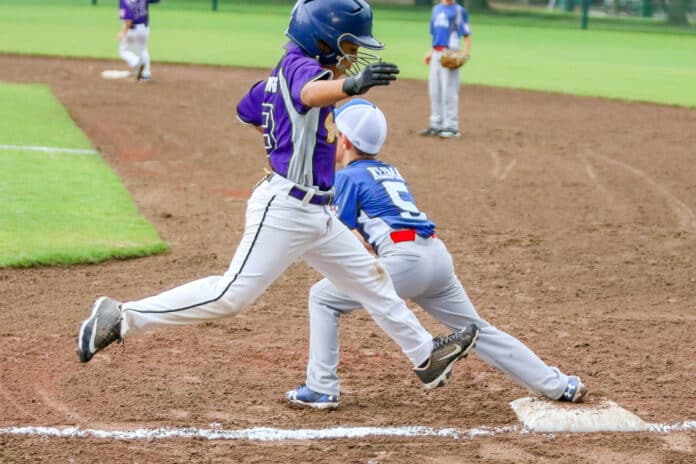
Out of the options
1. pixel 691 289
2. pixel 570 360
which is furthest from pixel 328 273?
pixel 691 289

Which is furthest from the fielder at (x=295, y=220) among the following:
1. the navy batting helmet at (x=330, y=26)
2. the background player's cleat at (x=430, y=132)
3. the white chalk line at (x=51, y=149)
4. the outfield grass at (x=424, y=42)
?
the outfield grass at (x=424, y=42)

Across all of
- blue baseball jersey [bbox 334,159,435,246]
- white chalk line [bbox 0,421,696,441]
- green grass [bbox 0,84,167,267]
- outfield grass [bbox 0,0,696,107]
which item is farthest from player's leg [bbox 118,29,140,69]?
white chalk line [bbox 0,421,696,441]

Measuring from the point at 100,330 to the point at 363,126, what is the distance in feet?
5.66

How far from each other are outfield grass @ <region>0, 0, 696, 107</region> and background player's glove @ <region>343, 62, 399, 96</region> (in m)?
15.5

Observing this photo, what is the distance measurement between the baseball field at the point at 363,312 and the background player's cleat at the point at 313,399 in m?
0.06

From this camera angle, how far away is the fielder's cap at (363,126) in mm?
5637

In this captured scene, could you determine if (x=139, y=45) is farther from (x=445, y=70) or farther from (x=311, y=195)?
(x=311, y=195)

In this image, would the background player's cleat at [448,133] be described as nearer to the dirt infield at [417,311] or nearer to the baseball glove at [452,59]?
the dirt infield at [417,311]

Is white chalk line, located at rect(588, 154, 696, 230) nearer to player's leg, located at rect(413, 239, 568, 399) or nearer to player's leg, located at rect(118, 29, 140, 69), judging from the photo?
player's leg, located at rect(413, 239, 568, 399)

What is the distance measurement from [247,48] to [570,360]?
69.5ft

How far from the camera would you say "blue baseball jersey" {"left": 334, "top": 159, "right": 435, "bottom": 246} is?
5.57 meters

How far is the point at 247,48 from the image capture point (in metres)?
26.6

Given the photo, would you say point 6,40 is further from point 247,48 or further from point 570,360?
point 570,360

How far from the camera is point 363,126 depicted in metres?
5.64
